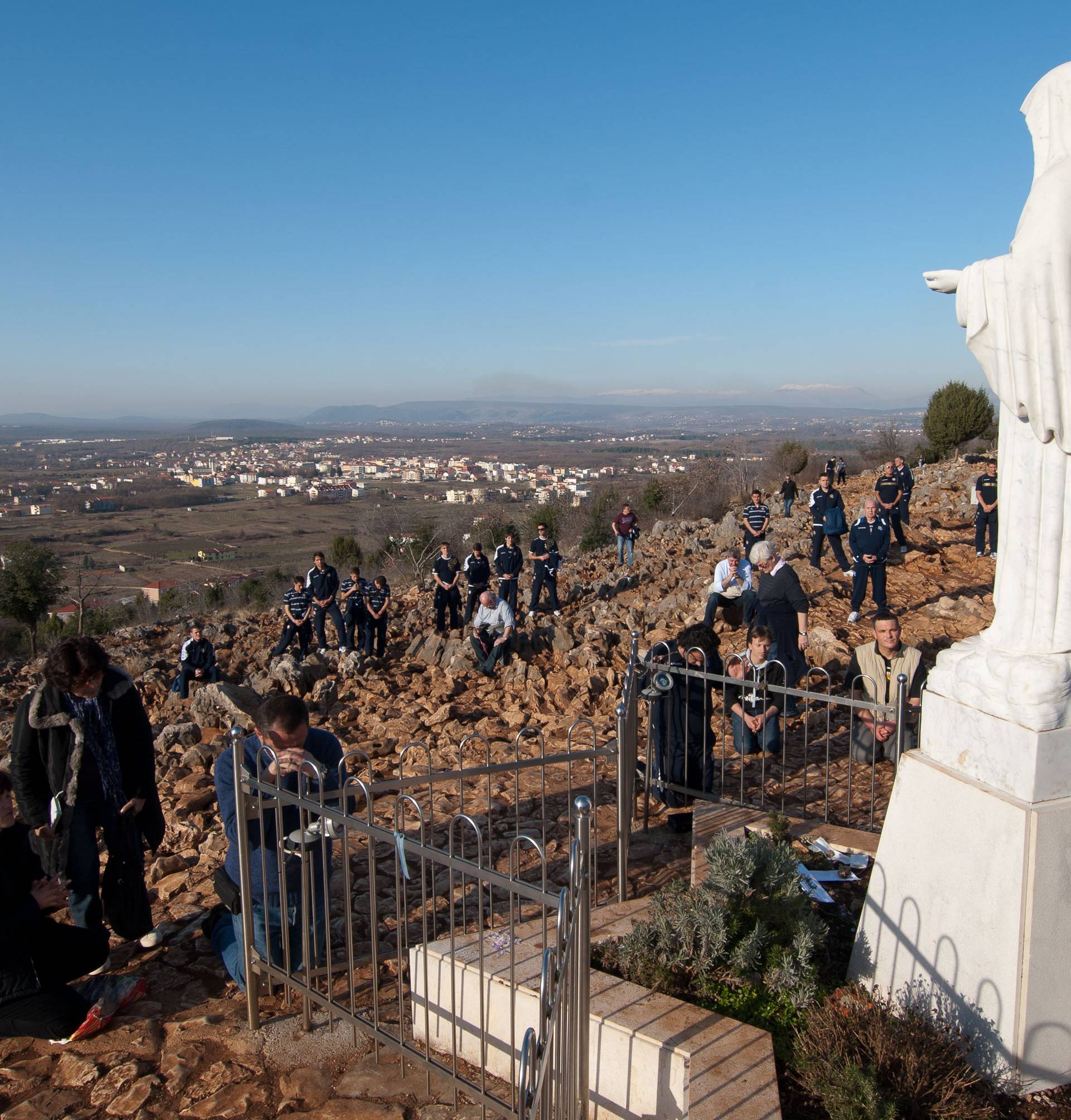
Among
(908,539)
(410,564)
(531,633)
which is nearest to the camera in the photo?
(531,633)

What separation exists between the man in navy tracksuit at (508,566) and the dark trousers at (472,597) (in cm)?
31

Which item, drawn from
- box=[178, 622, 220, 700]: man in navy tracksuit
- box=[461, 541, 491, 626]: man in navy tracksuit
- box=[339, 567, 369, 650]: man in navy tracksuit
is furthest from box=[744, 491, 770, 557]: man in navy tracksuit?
box=[178, 622, 220, 700]: man in navy tracksuit

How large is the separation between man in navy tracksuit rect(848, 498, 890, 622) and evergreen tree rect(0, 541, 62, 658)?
73.5ft

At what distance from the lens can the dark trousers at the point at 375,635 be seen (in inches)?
465

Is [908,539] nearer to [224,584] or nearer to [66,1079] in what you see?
[66,1079]

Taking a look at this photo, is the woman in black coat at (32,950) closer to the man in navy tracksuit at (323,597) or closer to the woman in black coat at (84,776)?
the woman in black coat at (84,776)

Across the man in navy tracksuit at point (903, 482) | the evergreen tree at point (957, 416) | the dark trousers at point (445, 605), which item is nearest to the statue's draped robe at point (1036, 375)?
the dark trousers at point (445, 605)

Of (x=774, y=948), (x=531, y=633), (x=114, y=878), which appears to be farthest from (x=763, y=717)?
(x=531, y=633)

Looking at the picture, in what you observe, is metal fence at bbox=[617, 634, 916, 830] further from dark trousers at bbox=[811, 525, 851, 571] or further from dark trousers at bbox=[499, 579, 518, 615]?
dark trousers at bbox=[499, 579, 518, 615]

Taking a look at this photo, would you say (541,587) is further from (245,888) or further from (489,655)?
(245,888)

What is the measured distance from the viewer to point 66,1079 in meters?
3.45

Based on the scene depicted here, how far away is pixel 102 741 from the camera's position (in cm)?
430

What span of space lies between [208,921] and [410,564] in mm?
24742

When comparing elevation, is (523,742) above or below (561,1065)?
below
